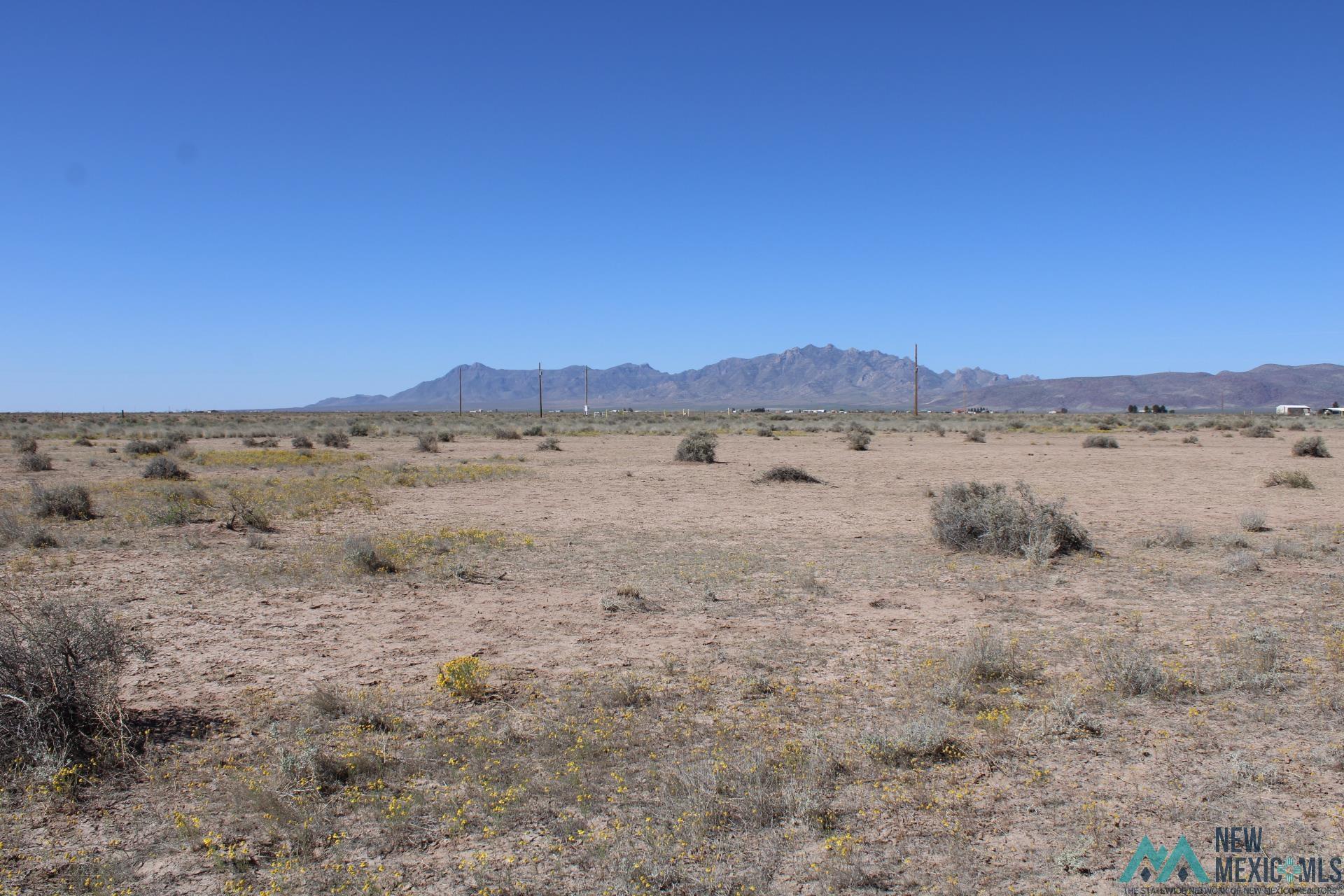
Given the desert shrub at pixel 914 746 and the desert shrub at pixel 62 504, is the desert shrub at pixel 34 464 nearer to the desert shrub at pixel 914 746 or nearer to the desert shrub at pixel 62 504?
the desert shrub at pixel 62 504

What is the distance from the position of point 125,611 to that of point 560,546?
6.29m

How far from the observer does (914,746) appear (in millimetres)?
5703

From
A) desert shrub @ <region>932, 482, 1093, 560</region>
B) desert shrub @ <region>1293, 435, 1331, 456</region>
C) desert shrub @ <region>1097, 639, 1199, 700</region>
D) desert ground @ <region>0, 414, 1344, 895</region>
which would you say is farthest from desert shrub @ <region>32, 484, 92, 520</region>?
desert shrub @ <region>1293, 435, 1331, 456</region>

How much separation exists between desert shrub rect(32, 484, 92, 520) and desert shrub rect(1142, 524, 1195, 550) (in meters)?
19.5

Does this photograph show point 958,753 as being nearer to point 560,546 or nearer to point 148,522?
point 560,546

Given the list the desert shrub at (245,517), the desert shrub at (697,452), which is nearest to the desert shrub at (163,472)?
the desert shrub at (245,517)

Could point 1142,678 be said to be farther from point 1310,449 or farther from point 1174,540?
point 1310,449

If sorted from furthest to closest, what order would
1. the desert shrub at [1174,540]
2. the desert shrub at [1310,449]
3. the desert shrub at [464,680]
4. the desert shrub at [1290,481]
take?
1. the desert shrub at [1310,449]
2. the desert shrub at [1290,481]
3. the desert shrub at [1174,540]
4. the desert shrub at [464,680]

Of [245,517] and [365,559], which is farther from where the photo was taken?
[245,517]

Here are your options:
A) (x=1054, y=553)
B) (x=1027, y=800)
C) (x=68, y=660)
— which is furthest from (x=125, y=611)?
(x=1054, y=553)

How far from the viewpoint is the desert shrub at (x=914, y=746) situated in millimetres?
5668

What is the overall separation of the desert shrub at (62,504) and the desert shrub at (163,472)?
7.49 metres

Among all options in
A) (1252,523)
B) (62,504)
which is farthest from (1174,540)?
(62,504)

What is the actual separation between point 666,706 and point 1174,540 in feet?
34.3
